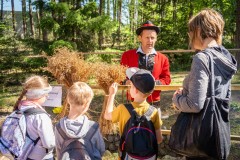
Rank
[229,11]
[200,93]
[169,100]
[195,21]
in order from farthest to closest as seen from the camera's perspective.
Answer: [229,11], [169,100], [195,21], [200,93]

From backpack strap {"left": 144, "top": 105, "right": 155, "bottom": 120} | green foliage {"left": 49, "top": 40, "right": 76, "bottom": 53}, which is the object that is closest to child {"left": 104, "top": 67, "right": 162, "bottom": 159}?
backpack strap {"left": 144, "top": 105, "right": 155, "bottom": 120}

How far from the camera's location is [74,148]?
74.3 inches

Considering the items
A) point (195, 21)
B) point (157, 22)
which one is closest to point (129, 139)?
point (195, 21)

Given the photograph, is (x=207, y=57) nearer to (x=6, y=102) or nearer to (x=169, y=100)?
(x=169, y=100)

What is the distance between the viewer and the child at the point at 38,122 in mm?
1990

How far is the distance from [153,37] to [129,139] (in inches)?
50.3

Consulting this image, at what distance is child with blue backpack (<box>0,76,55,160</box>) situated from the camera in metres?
1.96

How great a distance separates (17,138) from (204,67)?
4.47ft

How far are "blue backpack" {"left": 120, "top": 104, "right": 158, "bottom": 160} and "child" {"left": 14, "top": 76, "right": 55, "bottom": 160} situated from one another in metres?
0.58

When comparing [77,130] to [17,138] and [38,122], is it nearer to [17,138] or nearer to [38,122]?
[38,122]

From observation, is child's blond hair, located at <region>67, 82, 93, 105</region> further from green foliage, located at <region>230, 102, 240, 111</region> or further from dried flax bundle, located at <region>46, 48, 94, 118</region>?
green foliage, located at <region>230, 102, 240, 111</region>

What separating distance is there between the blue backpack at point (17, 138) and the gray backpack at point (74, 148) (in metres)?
0.25

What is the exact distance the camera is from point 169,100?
615cm

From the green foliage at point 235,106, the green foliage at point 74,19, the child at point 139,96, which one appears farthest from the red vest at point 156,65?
the green foliage at point 74,19
